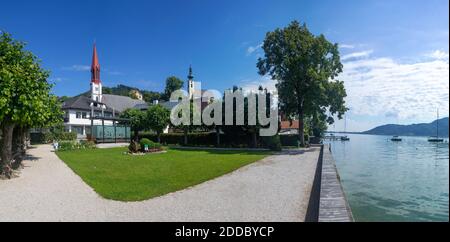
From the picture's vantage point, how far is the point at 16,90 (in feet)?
43.0

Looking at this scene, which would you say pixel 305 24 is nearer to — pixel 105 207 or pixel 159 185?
pixel 159 185

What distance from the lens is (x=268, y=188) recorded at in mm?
11133

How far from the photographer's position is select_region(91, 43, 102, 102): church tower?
252ft

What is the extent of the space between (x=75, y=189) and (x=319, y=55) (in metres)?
30.6

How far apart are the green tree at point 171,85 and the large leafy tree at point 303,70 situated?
204ft

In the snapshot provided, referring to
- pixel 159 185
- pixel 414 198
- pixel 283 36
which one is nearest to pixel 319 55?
pixel 283 36

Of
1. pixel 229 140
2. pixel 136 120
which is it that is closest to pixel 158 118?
pixel 136 120

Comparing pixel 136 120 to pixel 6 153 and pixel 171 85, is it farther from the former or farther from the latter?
pixel 171 85

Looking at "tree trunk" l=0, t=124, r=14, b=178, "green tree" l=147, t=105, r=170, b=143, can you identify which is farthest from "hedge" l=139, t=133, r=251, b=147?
"tree trunk" l=0, t=124, r=14, b=178

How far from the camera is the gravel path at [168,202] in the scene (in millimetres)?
7402

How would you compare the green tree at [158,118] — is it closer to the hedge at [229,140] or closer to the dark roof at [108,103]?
the hedge at [229,140]

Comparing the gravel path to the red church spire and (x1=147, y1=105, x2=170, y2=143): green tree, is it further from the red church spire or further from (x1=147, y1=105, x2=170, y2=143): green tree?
the red church spire

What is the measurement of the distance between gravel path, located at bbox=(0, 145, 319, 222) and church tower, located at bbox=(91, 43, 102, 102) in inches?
2693

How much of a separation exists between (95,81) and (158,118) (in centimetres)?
4581
